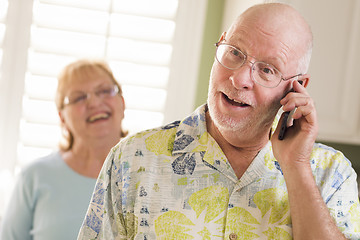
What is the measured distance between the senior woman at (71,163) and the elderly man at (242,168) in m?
0.84

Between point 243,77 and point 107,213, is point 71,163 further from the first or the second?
point 243,77

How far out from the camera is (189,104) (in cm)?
272

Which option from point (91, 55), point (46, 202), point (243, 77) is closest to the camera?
point (243, 77)

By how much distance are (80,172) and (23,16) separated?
2.98 ft

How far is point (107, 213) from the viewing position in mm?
1283

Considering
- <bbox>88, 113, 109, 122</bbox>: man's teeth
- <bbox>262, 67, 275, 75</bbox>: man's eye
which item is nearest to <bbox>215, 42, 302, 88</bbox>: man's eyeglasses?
<bbox>262, 67, 275, 75</bbox>: man's eye

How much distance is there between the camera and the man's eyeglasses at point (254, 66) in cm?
129

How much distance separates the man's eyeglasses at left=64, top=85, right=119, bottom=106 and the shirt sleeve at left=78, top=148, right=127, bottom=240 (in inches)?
37.2

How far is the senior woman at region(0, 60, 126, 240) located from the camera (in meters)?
2.09

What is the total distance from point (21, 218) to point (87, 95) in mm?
562

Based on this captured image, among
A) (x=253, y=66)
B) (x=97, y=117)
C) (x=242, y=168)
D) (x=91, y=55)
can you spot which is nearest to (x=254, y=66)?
(x=253, y=66)

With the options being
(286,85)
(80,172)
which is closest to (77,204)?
(80,172)

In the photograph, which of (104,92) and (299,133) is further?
(104,92)

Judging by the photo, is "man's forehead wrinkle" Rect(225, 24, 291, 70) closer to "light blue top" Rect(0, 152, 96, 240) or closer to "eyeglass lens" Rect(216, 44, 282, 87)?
"eyeglass lens" Rect(216, 44, 282, 87)
